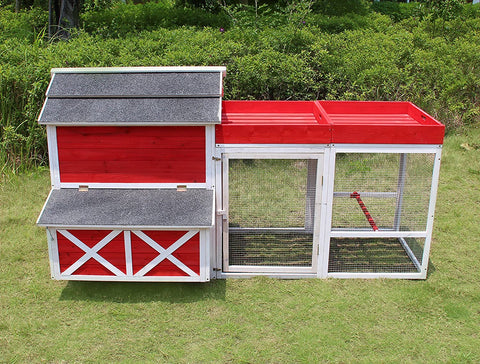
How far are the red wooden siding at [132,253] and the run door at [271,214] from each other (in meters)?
0.53

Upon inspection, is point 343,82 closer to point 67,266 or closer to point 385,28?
point 385,28

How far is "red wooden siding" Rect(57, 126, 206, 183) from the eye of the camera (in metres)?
5.12

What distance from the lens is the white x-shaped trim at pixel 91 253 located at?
194 inches

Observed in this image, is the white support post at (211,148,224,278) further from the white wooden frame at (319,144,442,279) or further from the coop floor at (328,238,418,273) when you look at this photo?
the coop floor at (328,238,418,273)

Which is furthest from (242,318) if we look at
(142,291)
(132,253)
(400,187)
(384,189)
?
(384,189)

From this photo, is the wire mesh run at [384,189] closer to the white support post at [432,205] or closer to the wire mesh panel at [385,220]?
the wire mesh panel at [385,220]

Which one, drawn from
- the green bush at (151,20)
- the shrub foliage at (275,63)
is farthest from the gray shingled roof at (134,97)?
the green bush at (151,20)

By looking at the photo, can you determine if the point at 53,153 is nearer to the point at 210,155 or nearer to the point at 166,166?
the point at 166,166

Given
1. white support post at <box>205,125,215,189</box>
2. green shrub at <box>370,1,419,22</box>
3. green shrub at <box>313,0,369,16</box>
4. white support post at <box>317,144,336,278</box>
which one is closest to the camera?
white support post at <box>205,125,215,189</box>

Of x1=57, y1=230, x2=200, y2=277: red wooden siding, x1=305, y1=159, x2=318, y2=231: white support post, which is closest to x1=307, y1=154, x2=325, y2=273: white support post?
x1=305, y1=159, x2=318, y2=231: white support post

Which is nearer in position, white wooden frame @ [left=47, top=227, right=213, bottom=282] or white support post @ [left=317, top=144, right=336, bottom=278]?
white wooden frame @ [left=47, top=227, right=213, bottom=282]

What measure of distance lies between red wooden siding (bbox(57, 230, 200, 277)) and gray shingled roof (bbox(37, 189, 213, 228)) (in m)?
0.13

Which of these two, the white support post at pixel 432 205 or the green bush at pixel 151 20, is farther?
the green bush at pixel 151 20

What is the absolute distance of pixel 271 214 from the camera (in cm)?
698
